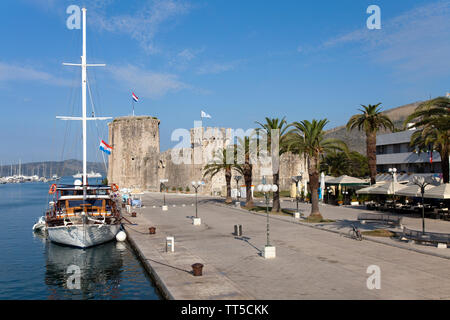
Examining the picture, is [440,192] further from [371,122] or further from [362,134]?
[362,134]

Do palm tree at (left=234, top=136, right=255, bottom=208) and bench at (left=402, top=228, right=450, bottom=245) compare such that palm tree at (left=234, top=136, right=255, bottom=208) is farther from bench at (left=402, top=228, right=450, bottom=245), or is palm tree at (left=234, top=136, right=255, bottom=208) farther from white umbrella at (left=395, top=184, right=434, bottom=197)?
bench at (left=402, top=228, right=450, bottom=245)

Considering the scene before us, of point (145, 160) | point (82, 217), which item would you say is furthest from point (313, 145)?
point (145, 160)

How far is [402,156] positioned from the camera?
1892 inches

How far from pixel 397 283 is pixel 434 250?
18.8 feet

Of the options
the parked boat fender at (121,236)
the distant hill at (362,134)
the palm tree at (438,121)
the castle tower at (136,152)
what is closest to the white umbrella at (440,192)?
the palm tree at (438,121)

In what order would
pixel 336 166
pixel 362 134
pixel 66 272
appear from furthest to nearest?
pixel 362 134 → pixel 336 166 → pixel 66 272

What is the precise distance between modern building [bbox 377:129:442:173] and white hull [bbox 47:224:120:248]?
3557 cm

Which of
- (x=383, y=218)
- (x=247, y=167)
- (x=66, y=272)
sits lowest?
(x=66, y=272)

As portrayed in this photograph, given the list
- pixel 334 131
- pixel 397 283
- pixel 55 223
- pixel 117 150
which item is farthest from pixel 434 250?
pixel 334 131

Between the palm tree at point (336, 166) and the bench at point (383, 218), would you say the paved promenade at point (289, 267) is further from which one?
the palm tree at point (336, 166)

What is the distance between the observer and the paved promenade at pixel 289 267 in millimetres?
10273

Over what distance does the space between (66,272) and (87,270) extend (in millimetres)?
865
